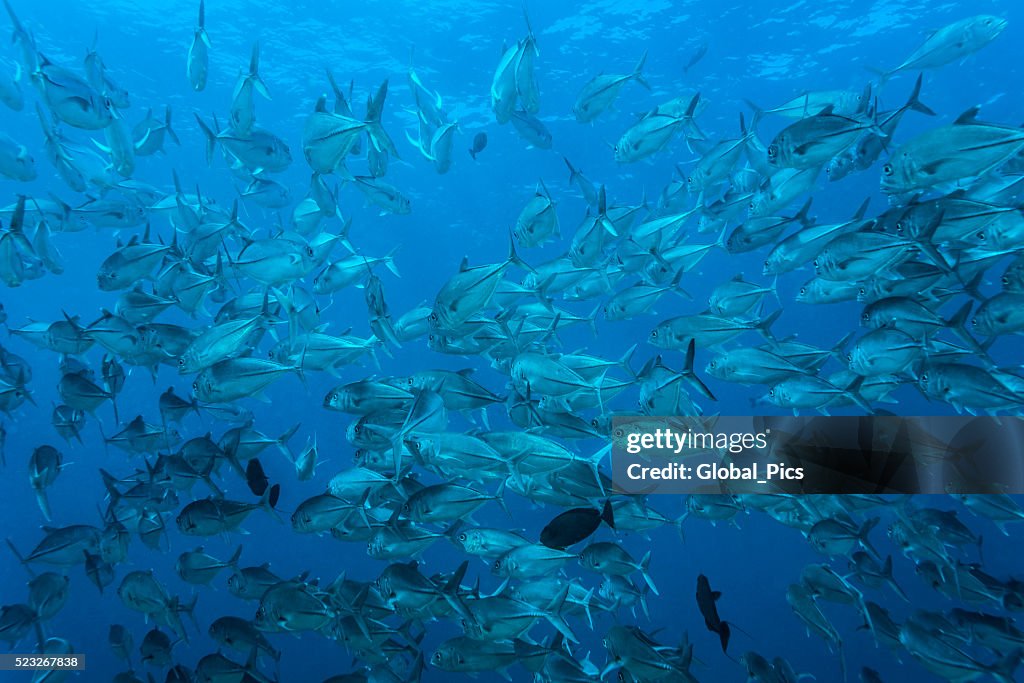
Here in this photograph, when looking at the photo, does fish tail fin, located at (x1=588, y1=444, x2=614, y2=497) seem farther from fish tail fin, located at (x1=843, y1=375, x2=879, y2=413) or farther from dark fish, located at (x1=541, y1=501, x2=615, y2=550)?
fish tail fin, located at (x1=843, y1=375, x2=879, y2=413)

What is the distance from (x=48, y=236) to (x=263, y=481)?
147 inches

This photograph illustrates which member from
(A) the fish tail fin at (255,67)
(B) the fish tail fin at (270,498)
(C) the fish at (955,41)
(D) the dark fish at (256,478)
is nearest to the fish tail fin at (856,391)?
(C) the fish at (955,41)

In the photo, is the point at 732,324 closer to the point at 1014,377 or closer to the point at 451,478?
the point at 1014,377

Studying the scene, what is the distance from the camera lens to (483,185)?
23.2 meters

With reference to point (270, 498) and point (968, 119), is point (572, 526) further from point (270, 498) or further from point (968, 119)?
point (968, 119)

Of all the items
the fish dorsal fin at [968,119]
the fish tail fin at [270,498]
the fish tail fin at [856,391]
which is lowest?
the fish tail fin at [270,498]

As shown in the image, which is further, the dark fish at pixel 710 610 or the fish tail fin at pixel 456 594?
the fish tail fin at pixel 456 594

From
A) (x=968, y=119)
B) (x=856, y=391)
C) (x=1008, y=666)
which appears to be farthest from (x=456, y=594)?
(x=968, y=119)

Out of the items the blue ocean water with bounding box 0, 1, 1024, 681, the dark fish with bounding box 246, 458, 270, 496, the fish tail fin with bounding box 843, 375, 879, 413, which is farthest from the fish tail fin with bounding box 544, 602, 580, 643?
the blue ocean water with bounding box 0, 1, 1024, 681

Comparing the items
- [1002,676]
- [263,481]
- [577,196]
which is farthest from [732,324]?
[577,196]

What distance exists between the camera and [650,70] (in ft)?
57.4

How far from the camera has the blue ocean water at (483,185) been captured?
1652 cm

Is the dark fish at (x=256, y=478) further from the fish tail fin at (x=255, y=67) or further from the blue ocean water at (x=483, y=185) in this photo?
the blue ocean water at (x=483, y=185)

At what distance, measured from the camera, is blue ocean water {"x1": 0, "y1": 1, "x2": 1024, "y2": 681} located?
16516mm
